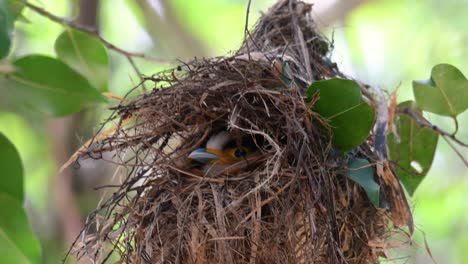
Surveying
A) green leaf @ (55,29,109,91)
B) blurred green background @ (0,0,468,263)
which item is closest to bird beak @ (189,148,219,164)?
green leaf @ (55,29,109,91)

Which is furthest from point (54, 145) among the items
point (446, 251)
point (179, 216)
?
point (446, 251)

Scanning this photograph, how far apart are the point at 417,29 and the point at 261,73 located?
2043 mm

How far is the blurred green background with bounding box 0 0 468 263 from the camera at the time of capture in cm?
222

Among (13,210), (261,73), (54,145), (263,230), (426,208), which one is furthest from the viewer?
(426,208)

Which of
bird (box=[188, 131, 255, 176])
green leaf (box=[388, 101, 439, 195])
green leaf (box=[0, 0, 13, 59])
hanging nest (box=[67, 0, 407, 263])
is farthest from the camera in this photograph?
green leaf (box=[388, 101, 439, 195])

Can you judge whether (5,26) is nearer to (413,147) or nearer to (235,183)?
(235,183)

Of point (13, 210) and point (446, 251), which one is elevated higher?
point (13, 210)

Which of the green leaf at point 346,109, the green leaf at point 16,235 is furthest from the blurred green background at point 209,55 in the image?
the green leaf at point 346,109

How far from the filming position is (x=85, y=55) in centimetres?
146

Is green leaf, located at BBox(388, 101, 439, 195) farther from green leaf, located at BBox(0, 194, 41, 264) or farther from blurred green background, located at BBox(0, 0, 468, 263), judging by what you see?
blurred green background, located at BBox(0, 0, 468, 263)

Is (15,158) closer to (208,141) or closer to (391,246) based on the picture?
(208,141)

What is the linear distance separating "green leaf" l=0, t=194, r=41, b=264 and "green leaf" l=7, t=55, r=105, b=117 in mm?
222

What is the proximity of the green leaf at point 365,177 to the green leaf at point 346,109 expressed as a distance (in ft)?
0.13

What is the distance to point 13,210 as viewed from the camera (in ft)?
4.00
